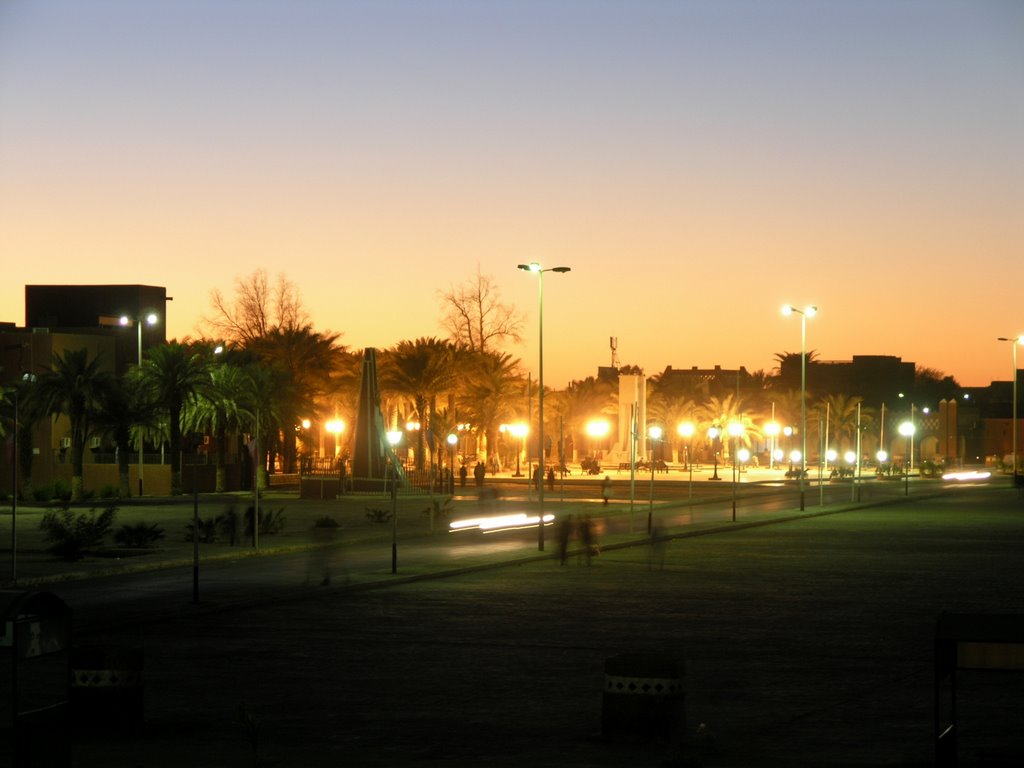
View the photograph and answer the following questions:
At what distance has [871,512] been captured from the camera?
5728 cm

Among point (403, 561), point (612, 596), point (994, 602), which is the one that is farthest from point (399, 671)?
point (403, 561)

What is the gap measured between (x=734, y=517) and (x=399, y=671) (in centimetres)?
3215

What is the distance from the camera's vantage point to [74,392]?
2372 inches

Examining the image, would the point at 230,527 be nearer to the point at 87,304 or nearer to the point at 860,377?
the point at 87,304

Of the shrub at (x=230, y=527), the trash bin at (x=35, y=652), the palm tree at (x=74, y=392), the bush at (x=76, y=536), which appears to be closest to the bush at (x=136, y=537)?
the bush at (x=76, y=536)

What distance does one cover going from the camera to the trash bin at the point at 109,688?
12.5m

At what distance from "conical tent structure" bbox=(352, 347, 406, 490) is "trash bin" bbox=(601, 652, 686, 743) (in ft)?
176

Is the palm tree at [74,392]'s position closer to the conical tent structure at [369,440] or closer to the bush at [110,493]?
the bush at [110,493]

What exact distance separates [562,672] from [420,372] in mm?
72694

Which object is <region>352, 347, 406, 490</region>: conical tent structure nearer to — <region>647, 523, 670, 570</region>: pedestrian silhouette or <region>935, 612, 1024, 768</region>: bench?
<region>647, 523, 670, 570</region>: pedestrian silhouette

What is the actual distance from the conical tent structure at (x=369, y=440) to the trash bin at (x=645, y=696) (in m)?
53.7

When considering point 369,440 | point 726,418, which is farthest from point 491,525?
point 726,418

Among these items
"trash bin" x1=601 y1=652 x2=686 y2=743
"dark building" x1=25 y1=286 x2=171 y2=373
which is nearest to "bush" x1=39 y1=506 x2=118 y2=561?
"trash bin" x1=601 y1=652 x2=686 y2=743

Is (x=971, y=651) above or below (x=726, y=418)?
below
